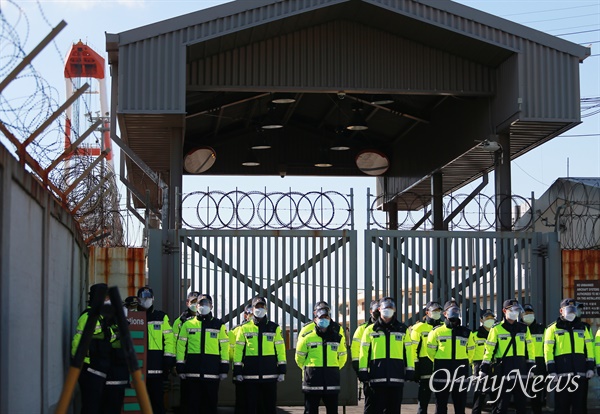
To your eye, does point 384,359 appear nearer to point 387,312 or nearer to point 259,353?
point 387,312

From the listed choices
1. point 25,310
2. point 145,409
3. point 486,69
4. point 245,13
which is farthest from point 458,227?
point 145,409

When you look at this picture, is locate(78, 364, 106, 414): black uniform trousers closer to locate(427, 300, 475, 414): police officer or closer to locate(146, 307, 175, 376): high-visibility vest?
locate(146, 307, 175, 376): high-visibility vest

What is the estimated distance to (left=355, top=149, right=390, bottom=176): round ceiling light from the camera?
29562 millimetres

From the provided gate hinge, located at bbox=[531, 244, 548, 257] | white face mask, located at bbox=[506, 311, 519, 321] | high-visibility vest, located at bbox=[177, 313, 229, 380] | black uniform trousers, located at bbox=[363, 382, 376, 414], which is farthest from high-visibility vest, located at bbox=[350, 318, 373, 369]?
gate hinge, located at bbox=[531, 244, 548, 257]

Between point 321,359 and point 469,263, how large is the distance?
516 centimetres

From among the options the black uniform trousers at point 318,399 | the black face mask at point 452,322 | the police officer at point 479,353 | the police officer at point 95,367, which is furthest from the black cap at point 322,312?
the police officer at point 95,367

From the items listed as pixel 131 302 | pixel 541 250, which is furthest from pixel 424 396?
pixel 131 302

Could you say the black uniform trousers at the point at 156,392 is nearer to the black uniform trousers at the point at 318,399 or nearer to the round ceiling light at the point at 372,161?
the black uniform trousers at the point at 318,399

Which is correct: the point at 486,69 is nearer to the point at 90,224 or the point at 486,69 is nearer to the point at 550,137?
the point at 550,137

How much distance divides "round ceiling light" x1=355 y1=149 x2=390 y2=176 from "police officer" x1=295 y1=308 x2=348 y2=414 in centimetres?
1428

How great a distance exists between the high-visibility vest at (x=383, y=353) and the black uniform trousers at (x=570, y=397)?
2746 millimetres

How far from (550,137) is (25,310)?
1337cm

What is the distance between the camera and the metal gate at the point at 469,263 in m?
19.4

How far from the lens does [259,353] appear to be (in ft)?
52.9
